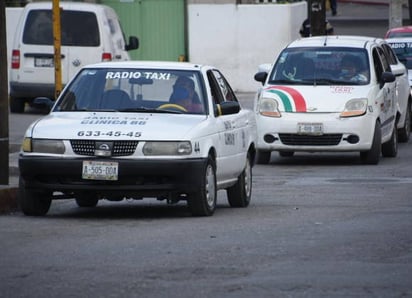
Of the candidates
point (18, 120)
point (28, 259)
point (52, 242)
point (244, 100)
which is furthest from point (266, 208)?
point (244, 100)

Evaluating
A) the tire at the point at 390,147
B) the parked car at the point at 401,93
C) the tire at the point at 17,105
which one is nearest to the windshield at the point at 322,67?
the tire at the point at 390,147

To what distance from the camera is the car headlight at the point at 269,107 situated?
63.4ft

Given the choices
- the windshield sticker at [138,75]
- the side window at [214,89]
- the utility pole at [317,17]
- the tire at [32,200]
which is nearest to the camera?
the tire at [32,200]

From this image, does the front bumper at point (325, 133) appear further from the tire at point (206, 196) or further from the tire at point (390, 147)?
the tire at point (206, 196)

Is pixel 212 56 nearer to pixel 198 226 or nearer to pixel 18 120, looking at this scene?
pixel 18 120

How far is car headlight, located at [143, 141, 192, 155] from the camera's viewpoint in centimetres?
1216

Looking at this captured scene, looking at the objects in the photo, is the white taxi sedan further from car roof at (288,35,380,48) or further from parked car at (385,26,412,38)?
parked car at (385,26,412,38)

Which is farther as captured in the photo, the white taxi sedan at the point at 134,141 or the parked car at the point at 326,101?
the parked car at the point at 326,101

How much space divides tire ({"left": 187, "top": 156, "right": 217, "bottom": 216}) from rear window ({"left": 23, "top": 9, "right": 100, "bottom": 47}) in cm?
1419

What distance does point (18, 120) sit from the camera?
2608cm

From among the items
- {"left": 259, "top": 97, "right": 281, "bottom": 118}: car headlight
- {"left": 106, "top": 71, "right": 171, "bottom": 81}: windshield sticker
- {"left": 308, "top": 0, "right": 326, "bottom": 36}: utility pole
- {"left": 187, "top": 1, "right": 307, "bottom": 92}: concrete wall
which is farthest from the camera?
{"left": 187, "top": 1, "right": 307, "bottom": 92}: concrete wall

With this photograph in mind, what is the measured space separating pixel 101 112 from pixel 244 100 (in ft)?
58.9

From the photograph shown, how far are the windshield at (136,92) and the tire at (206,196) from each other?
2.28 ft

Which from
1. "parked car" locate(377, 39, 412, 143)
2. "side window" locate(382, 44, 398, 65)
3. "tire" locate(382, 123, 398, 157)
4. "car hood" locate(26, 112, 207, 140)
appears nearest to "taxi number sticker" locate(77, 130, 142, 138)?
"car hood" locate(26, 112, 207, 140)
